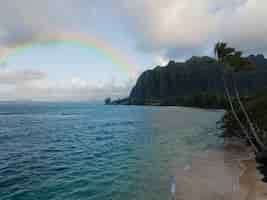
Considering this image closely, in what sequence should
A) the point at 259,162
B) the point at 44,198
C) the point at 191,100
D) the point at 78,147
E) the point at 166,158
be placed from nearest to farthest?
1. the point at 44,198
2. the point at 259,162
3. the point at 166,158
4. the point at 78,147
5. the point at 191,100

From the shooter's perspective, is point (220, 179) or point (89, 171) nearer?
point (220, 179)

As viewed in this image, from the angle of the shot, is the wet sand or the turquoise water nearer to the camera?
the wet sand

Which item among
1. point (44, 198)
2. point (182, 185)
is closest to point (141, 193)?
point (182, 185)

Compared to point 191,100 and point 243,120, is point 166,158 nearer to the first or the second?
point 243,120

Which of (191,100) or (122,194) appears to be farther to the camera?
(191,100)

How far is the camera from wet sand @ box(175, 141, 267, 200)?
13148mm

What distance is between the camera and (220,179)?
16078 mm

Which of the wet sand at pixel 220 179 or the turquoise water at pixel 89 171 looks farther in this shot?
the turquoise water at pixel 89 171

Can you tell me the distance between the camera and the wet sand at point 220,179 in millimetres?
13148

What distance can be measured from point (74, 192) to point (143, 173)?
242 inches

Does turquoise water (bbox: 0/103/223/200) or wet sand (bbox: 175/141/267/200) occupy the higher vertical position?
wet sand (bbox: 175/141/267/200)

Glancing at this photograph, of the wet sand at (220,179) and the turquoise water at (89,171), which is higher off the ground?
the wet sand at (220,179)

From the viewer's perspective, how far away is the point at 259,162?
20047 mm

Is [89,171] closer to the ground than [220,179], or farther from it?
closer to the ground
